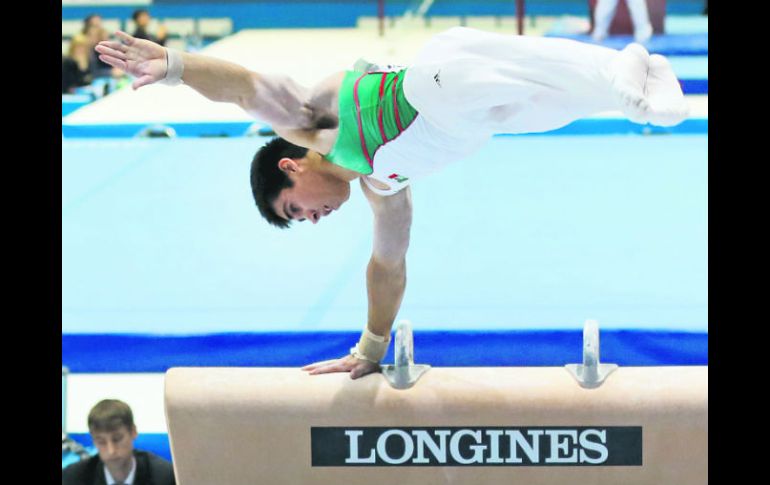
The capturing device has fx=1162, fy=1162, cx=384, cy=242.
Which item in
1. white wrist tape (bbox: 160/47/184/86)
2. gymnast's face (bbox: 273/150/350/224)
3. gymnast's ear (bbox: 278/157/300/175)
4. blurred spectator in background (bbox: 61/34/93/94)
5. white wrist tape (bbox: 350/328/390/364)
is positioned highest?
blurred spectator in background (bbox: 61/34/93/94)

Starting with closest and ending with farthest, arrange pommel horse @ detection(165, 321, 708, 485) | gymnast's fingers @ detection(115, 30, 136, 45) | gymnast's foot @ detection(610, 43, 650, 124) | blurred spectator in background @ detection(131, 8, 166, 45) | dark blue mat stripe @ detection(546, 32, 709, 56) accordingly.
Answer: gymnast's foot @ detection(610, 43, 650, 124) → gymnast's fingers @ detection(115, 30, 136, 45) → pommel horse @ detection(165, 321, 708, 485) → dark blue mat stripe @ detection(546, 32, 709, 56) → blurred spectator in background @ detection(131, 8, 166, 45)

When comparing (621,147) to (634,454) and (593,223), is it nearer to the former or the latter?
(593,223)

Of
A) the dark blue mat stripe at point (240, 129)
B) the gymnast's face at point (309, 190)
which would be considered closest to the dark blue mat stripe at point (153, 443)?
the gymnast's face at point (309, 190)

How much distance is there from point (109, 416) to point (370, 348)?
0.78m

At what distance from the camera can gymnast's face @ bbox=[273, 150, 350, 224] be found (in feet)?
10.4

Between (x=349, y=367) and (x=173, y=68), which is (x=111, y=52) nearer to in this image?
(x=173, y=68)

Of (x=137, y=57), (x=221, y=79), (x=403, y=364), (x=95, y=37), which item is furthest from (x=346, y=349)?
→ (x=95, y=37)

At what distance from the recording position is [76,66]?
28.6 ft

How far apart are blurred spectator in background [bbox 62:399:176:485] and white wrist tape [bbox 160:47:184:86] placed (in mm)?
1068

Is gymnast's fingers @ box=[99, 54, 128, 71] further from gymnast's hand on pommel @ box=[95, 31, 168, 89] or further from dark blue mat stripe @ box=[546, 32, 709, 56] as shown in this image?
dark blue mat stripe @ box=[546, 32, 709, 56]

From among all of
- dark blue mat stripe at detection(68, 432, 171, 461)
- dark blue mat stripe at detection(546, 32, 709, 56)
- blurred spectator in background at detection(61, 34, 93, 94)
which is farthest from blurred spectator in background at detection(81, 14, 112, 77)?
dark blue mat stripe at detection(68, 432, 171, 461)

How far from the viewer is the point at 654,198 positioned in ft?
18.2
